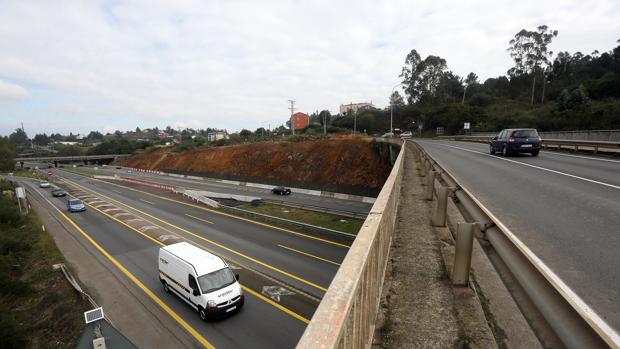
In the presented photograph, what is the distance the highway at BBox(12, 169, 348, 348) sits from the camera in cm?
1159

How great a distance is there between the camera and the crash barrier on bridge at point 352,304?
182 cm

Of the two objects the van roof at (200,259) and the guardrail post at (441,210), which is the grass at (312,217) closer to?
the van roof at (200,259)

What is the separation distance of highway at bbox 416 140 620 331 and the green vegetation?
1500cm

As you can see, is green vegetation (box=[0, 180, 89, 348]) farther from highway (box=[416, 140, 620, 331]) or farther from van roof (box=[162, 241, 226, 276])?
highway (box=[416, 140, 620, 331])

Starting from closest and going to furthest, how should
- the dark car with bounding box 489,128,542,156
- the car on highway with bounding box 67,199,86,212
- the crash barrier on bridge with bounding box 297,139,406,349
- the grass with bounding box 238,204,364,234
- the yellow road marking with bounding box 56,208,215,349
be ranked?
the crash barrier on bridge with bounding box 297,139,406,349, the yellow road marking with bounding box 56,208,215,349, the dark car with bounding box 489,128,542,156, the grass with bounding box 238,204,364,234, the car on highway with bounding box 67,199,86,212

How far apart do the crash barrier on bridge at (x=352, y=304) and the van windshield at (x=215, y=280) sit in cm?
1022

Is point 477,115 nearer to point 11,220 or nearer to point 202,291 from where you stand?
point 202,291

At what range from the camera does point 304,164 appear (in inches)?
2004

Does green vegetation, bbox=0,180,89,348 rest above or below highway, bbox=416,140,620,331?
below

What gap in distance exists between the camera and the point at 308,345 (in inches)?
68.8

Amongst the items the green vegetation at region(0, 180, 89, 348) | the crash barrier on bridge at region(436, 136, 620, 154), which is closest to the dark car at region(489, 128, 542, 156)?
the crash barrier on bridge at region(436, 136, 620, 154)

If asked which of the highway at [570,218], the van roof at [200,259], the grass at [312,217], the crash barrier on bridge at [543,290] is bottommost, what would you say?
the grass at [312,217]

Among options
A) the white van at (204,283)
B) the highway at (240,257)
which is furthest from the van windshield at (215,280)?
the highway at (240,257)

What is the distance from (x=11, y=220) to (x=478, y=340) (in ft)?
117
